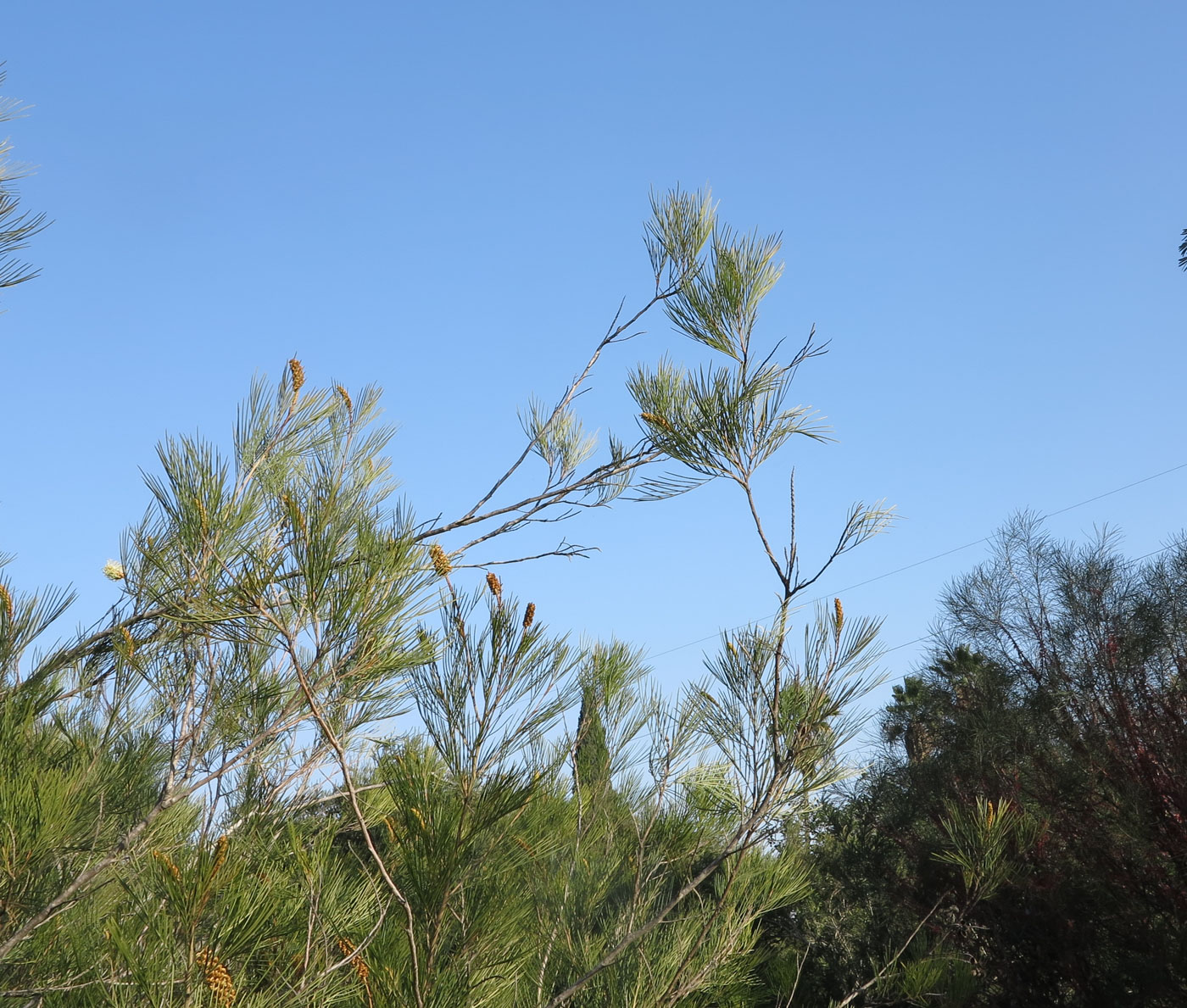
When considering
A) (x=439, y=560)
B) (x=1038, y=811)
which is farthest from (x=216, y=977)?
(x=1038, y=811)

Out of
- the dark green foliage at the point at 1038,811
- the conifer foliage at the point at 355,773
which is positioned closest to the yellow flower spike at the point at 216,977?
the conifer foliage at the point at 355,773

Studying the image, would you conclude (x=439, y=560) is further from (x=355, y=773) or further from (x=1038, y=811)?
(x=1038, y=811)

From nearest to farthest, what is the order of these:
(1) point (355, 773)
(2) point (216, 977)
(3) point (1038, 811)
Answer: (2) point (216, 977) → (1) point (355, 773) → (3) point (1038, 811)

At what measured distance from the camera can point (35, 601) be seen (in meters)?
2.00

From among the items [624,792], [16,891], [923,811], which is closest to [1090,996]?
[923,811]

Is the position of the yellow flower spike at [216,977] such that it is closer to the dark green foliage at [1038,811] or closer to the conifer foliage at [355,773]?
the conifer foliage at [355,773]

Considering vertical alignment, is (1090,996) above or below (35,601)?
below

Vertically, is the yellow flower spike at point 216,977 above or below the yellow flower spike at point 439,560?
below

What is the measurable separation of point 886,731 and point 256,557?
7.03 meters

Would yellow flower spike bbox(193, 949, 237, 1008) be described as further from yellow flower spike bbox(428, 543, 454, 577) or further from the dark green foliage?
the dark green foliage

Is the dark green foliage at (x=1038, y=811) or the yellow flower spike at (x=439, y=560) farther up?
the yellow flower spike at (x=439, y=560)

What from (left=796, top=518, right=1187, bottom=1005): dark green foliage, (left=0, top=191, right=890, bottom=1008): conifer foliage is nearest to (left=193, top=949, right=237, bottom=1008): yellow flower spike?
(left=0, top=191, right=890, bottom=1008): conifer foliage

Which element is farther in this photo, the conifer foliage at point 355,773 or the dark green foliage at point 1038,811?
the dark green foliage at point 1038,811

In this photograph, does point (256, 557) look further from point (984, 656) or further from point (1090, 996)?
point (984, 656)
